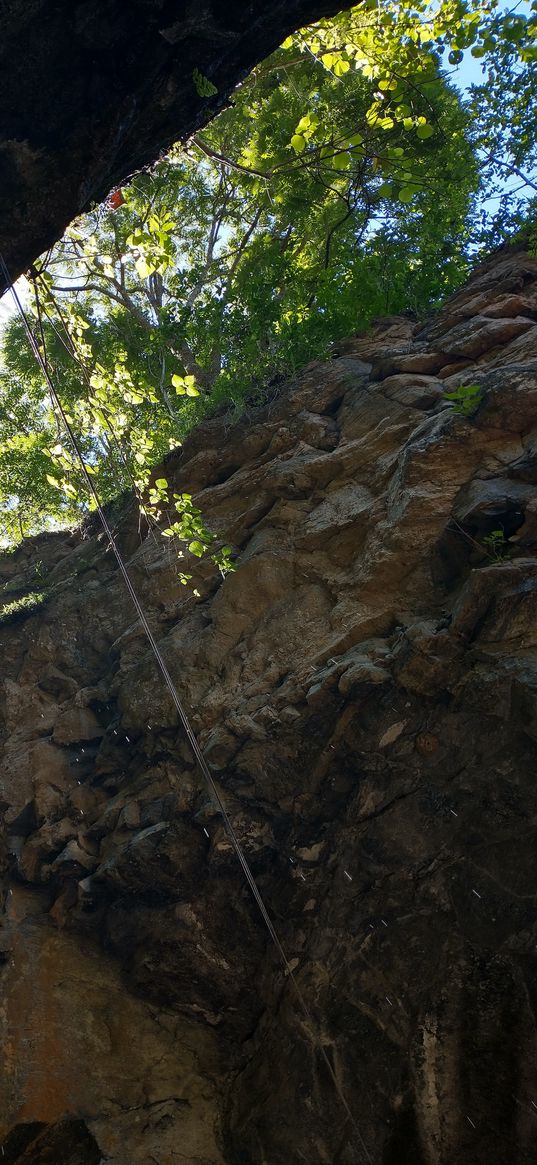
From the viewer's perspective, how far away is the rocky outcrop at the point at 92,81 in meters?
4.00

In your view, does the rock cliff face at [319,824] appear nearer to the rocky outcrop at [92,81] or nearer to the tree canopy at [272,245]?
the tree canopy at [272,245]

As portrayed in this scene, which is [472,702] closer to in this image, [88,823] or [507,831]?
[507,831]

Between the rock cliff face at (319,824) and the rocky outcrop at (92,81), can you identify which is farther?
the rock cliff face at (319,824)

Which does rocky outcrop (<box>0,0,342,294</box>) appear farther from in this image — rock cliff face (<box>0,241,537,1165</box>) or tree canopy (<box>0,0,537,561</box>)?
rock cliff face (<box>0,241,537,1165</box>)

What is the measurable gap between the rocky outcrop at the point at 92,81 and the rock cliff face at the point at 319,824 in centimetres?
407

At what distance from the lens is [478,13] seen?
5.59 m

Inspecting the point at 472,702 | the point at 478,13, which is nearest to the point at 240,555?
the point at 472,702

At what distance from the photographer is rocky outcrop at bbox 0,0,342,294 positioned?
158 inches

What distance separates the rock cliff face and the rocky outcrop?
4.07 m

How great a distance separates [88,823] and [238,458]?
17.4 ft

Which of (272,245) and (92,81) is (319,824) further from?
(272,245)

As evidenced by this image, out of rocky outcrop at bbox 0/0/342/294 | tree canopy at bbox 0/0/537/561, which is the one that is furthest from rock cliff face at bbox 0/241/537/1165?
rocky outcrop at bbox 0/0/342/294

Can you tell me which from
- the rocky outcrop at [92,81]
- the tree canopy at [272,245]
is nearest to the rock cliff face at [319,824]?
the tree canopy at [272,245]

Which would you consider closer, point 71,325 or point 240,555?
point 71,325
